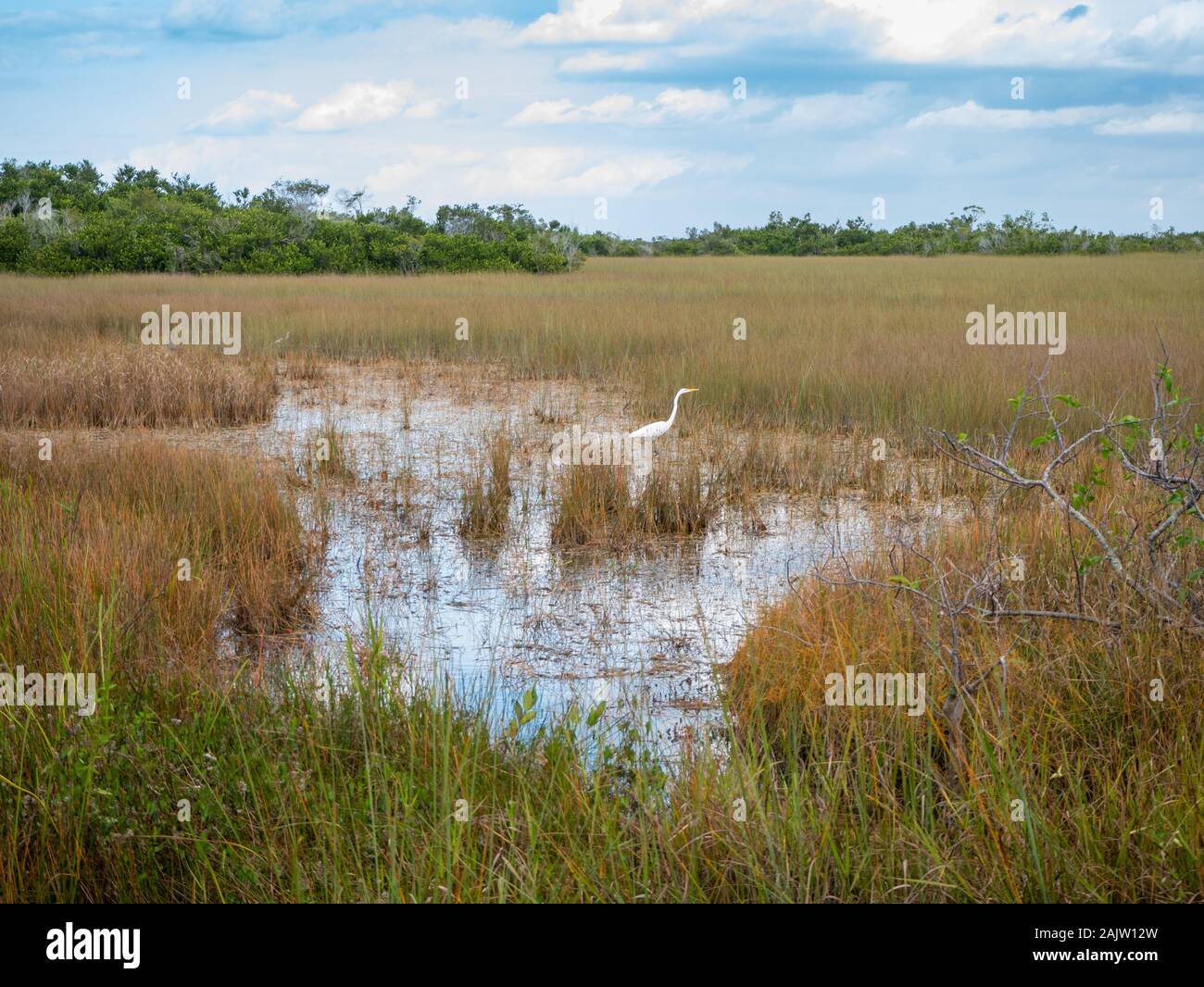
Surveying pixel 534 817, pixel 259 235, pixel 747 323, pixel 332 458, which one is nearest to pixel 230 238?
pixel 259 235

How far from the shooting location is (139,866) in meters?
2.86

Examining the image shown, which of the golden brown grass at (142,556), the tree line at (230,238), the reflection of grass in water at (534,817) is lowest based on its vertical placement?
the reflection of grass in water at (534,817)

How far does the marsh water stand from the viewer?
474 centimetres

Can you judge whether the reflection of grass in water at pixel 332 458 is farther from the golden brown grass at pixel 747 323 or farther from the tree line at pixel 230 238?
the tree line at pixel 230 238

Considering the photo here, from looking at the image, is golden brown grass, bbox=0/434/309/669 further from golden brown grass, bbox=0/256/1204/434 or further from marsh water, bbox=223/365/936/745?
golden brown grass, bbox=0/256/1204/434

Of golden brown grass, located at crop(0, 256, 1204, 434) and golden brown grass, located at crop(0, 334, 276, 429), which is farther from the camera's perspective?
golden brown grass, located at crop(0, 334, 276, 429)

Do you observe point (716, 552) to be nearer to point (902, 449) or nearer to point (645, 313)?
point (902, 449)

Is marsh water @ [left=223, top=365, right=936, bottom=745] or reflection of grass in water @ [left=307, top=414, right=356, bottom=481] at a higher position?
reflection of grass in water @ [left=307, top=414, right=356, bottom=481]

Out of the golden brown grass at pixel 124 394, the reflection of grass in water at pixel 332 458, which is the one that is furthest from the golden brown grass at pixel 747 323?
the reflection of grass in water at pixel 332 458

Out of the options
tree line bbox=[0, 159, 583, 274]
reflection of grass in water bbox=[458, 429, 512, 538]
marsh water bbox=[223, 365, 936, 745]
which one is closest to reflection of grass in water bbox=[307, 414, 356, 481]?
marsh water bbox=[223, 365, 936, 745]

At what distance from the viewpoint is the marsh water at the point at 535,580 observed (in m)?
4.74

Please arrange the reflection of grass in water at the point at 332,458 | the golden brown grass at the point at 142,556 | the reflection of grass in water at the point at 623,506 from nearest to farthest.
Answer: the golden brown grass at the point at 142,556, the reflection of grass in water at the point at 623,506, the reflection of grass in water at the point at 332,458

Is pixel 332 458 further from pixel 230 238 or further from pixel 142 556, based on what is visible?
pixel 230 238

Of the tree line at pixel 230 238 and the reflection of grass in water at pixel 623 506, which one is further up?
the tree line at pixel 230 238
